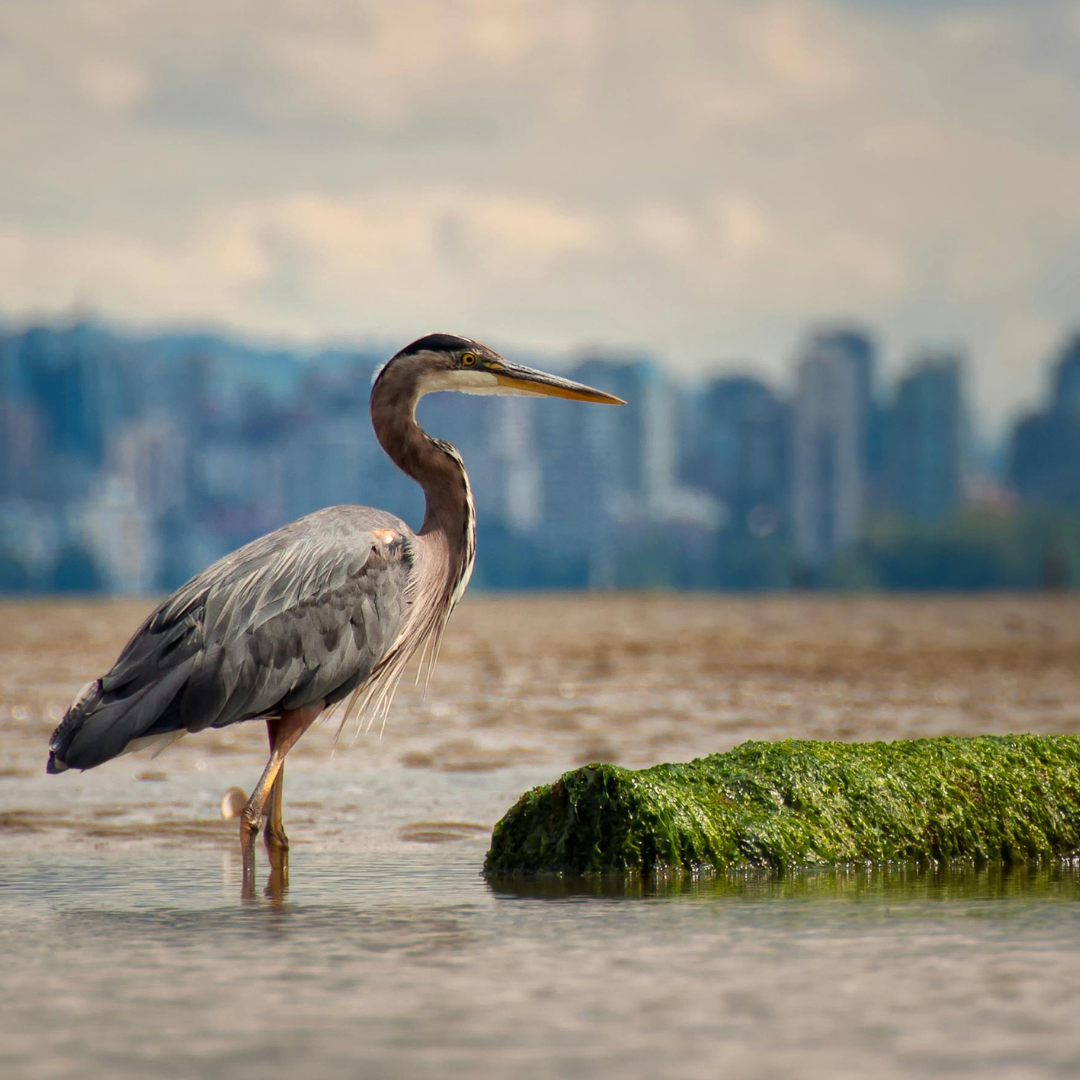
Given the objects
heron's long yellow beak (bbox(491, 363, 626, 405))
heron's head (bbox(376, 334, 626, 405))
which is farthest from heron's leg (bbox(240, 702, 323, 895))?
heron's long yellow beak (bbox(491, 363, 626, 405))

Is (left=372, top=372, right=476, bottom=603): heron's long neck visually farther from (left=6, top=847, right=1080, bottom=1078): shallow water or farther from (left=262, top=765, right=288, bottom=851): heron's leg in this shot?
(left=6, top=847, right=1080, bottom=1078): shallow water

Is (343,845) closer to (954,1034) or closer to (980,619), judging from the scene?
(954,1034)

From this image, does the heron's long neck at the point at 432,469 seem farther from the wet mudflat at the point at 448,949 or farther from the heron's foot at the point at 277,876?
the heron's foot at the point at 277,876

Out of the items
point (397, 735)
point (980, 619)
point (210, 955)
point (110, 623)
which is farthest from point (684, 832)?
point (980, 619)

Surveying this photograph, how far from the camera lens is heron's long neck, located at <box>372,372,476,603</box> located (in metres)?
11.0

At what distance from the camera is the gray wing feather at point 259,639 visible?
9492mm

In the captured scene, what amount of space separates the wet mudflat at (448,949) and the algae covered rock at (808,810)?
0.95 feet

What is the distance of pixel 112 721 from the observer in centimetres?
941

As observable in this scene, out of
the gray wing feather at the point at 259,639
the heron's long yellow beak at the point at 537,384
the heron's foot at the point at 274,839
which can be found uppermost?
the heron's long yellow beak at the point at 537,384

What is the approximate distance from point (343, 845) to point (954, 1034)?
17.6 feet

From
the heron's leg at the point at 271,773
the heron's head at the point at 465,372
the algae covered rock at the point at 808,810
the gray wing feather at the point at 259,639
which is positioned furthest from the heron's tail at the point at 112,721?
the heron's head at the point at 465,372

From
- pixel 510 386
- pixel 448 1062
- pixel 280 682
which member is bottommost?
pixel 448 1062

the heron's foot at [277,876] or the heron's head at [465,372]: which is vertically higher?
the heron's head at [465,372]

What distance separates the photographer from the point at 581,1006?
6066 millimetres
